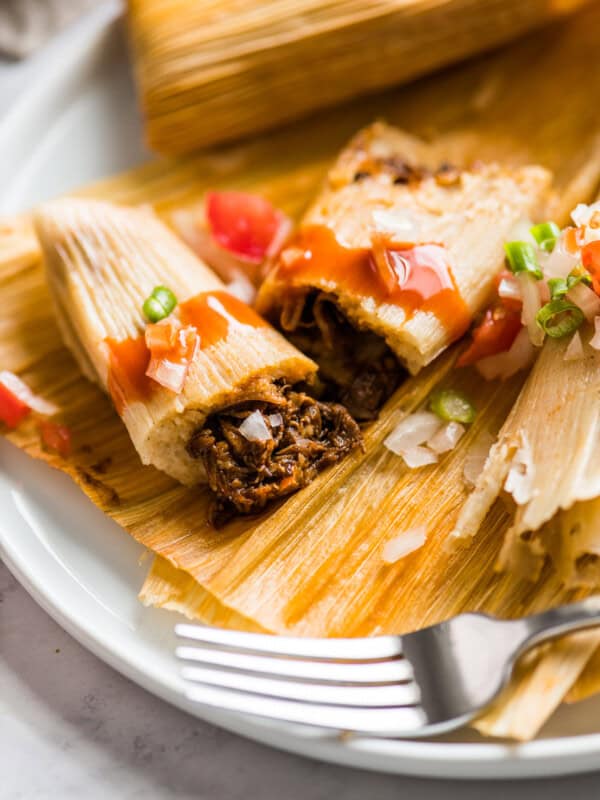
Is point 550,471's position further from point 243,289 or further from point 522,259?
point 243,289

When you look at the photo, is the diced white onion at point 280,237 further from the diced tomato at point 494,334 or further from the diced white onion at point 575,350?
the diced white onion at point 575,350

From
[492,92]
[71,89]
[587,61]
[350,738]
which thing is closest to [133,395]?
[350,738]

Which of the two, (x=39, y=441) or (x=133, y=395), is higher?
(x=133, y=395)

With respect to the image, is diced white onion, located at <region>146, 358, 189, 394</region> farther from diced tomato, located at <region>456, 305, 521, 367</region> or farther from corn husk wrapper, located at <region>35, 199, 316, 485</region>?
diced tomato, located at <region>456, 305, 521, 367</region>

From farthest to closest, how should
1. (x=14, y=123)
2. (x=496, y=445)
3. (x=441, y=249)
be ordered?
(x=14, y=123)
(x=441, y=249)
(x=496, y=445)

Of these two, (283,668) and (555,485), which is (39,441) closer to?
(283,668)

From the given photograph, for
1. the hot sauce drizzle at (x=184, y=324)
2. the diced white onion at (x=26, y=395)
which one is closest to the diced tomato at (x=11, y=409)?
the diced white onion at (x=26, y=395)
